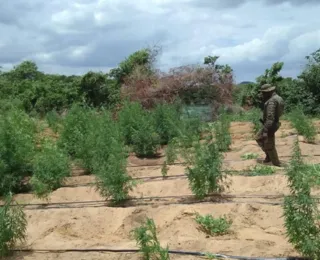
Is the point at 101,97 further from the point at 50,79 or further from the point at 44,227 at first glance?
the point at 44,227

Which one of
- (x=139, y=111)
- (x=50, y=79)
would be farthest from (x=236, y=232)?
(x=50, y=79)

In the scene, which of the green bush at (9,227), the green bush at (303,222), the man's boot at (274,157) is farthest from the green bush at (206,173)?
the man's boot at (274,157)

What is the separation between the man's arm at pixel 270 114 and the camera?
10.6 meters

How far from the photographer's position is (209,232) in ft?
22.1

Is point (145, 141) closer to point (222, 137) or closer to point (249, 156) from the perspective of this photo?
point (222, 137)

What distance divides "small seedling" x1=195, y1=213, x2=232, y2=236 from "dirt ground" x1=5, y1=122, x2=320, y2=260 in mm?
88

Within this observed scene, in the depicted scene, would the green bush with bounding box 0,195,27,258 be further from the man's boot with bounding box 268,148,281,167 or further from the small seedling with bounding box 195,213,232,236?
the man's boot with bounding box 268,148,281,167

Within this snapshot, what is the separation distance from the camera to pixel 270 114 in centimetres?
1058

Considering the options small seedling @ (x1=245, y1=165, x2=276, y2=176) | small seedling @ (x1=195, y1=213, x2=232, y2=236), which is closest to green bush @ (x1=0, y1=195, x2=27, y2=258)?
small seedling @ (x1=195, y1=213, x2=232, y2=236)

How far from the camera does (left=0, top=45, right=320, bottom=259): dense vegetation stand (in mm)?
8031

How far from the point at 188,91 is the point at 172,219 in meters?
15.8

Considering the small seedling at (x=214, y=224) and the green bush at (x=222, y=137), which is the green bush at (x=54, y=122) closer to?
the green bush at (x=222, y=137)

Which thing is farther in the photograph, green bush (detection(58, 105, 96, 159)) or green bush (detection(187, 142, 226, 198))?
green bush (detection(58, 105, 96, 159))

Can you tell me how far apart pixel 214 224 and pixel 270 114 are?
4.36 meters
